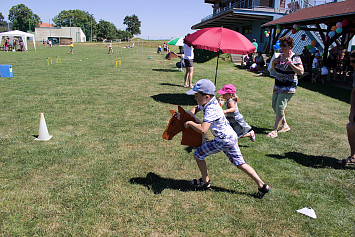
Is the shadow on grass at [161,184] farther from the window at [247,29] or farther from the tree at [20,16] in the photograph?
the tree at [20,16]

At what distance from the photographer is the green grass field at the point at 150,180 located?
308cm

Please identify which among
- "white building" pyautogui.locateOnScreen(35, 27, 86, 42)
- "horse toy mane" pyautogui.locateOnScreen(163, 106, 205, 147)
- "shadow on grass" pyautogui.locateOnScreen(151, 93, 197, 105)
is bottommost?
"shadow on grass" pyautogui.locateOnScreen(151, 93, 197, 105)

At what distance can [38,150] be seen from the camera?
195 inches

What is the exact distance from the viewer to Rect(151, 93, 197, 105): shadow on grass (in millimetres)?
8947

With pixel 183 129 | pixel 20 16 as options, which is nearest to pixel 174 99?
pixel 183 129

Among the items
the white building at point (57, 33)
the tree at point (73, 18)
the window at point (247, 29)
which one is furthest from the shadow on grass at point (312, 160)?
the tree at point (73, 18)

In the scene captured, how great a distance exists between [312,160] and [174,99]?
5303mm

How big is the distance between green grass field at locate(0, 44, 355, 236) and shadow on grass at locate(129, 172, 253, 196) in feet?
0.05

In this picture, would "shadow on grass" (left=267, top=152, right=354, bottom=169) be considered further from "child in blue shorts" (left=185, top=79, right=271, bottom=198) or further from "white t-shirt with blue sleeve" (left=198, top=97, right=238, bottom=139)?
"white t-shirt with blue sleeve" (left=198, top=97, right=238, bottom=139)

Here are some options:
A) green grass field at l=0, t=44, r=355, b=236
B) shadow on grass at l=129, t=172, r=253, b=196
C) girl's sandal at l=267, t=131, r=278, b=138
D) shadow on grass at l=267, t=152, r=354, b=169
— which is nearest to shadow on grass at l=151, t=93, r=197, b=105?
green grass field at l=0, t=44, r=355, b=236

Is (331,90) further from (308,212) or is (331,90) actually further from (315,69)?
(308,212)

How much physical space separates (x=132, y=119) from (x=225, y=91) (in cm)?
311

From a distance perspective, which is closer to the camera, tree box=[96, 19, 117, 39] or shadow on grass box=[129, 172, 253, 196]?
shadow on grass box=[129, 172, 253, 196]

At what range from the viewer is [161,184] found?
3.92m
